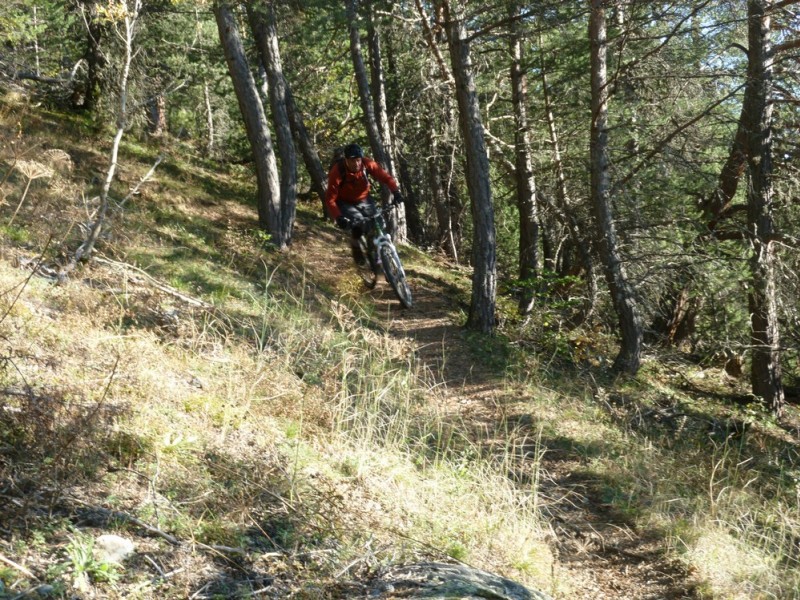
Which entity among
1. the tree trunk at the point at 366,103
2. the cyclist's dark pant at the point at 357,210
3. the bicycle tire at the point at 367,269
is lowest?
the bicycle tire at the point at 367,269

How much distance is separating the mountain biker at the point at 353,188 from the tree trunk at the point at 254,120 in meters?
2.73

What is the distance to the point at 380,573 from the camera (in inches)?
153

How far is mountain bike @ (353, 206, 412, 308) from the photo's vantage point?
10.9 meters

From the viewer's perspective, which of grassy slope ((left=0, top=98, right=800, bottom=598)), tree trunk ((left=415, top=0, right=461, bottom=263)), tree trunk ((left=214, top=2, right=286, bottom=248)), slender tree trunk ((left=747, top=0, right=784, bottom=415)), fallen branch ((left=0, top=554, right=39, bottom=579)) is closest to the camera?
fallen branch ((left=0, top=554, right=39, bottom=579))

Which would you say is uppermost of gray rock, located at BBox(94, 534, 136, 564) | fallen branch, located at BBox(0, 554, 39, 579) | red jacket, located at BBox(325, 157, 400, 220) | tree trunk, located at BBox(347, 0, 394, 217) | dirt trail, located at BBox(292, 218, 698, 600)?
tree trunk, located at BBox(347, 0, 394, 217)

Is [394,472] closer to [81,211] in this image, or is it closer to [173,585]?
[173,585]

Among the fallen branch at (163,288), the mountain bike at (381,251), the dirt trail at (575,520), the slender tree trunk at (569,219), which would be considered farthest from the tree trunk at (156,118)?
the fallen branch at (163,288)

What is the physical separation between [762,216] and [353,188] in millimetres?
6159

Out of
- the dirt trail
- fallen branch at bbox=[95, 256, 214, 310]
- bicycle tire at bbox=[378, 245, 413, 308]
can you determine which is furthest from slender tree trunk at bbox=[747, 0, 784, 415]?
fallen branch at bbox=[95, 256, 214, 310]

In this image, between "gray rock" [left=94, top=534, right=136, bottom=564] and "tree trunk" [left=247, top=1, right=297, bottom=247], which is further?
"tree trunk" [left=247, top=1, right=297, bottom=247]

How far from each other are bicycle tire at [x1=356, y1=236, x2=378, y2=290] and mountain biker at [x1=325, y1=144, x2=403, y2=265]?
19cm

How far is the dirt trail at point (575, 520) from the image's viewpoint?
5270mm

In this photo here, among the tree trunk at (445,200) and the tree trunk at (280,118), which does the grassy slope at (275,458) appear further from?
the tree trunk at (445,200)

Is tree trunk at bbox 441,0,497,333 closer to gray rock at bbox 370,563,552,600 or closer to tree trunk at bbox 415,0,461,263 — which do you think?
tree trunk at bbox 415,0,461,263
